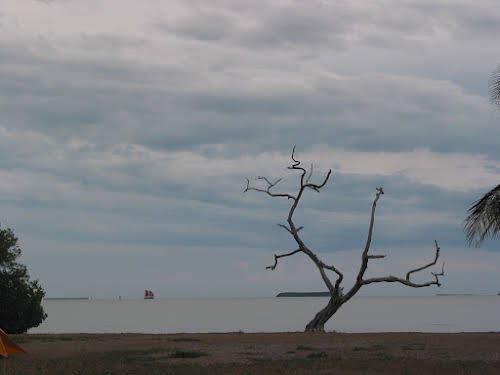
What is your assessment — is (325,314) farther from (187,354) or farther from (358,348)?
(187,354)

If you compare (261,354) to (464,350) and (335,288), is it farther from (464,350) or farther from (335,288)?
(335,288)

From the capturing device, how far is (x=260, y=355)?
82.7ft

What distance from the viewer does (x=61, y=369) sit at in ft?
69.1

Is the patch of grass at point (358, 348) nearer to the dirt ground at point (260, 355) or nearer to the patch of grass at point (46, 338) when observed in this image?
the dirt ground at point (260, 355)

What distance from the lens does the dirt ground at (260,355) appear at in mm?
20828

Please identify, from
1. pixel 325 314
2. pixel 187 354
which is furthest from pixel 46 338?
pixel 325 314

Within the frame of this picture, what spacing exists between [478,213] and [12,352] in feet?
58.7

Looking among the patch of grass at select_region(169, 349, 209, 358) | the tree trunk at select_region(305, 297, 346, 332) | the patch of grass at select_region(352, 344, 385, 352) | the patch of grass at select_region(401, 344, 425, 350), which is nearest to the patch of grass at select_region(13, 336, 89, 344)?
the patch of grass at select_region(169, 349, 209, 358)

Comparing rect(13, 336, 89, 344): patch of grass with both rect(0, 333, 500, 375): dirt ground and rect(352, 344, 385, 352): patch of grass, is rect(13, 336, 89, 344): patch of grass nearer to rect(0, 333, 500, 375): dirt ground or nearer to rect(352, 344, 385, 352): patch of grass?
rect(0, 333, 500, 375): dirt ground

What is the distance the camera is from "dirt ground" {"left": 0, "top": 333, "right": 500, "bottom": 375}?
68.3 ft

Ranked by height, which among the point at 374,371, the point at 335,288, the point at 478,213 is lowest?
the point at 374,371

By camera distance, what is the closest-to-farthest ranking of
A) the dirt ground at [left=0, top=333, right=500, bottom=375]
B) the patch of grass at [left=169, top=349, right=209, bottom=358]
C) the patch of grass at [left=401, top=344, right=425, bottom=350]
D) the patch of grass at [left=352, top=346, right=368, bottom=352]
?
the dirt ground at [left=0, top=333, right=500, bottom=375]
the patch of grass at [left=169, top=349, right=209, bottom=358]
the patch of grass at [left=352, top=346, right=368, bottom=352]
the patch of grass at [left=401, top=344, right=425, bottom=350]

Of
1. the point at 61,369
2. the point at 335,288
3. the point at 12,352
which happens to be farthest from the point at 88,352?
the point at 335,288

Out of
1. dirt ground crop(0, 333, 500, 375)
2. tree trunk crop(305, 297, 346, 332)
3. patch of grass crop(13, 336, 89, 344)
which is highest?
tree trunk crop(305, 297, 346, 332)
